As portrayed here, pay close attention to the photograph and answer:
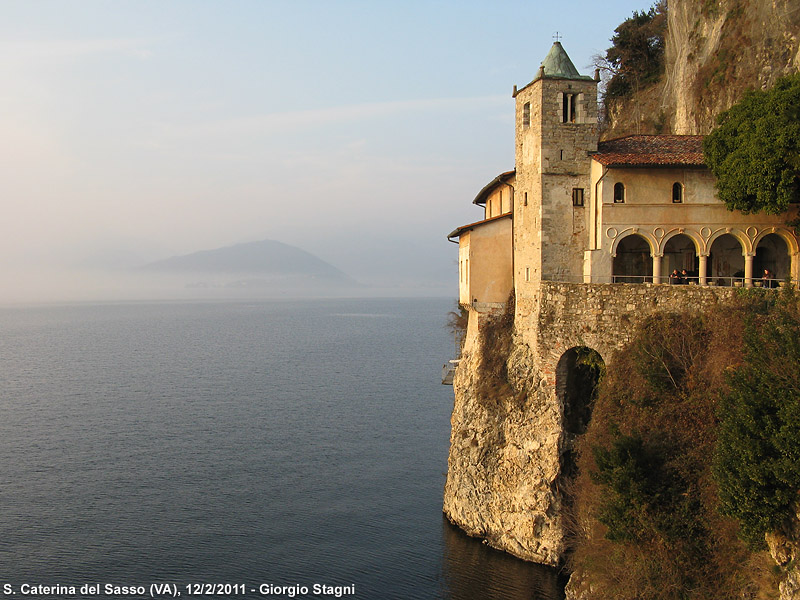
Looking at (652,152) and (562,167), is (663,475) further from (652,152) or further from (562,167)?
(652,152)

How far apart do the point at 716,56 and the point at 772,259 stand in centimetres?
1465

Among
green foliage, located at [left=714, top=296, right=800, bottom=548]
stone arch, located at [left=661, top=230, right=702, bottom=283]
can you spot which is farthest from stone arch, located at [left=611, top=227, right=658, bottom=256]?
green foliage, located at [left=714, top=296, right=800, bottom=548]

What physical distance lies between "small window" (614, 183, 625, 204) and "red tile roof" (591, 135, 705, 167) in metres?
0.95

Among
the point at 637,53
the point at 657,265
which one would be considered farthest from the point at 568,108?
the point at 637,53

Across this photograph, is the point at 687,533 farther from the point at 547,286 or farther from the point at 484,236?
the point at 484,236

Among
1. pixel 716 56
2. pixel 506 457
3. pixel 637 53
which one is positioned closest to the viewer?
pixel 506 457

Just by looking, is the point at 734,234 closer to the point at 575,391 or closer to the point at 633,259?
the point at 633,259

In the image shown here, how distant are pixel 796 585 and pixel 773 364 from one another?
588cm

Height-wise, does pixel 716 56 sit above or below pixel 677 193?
above

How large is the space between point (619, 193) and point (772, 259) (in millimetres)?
8002

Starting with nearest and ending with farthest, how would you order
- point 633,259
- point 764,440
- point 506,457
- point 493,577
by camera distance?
point 764,440 → point 493,577 → point 506,457 → point 633,259

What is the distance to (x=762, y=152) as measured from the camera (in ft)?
82.3

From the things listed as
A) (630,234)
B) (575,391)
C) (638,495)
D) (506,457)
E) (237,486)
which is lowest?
(237,486)

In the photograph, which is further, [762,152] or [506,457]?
[506,457]
